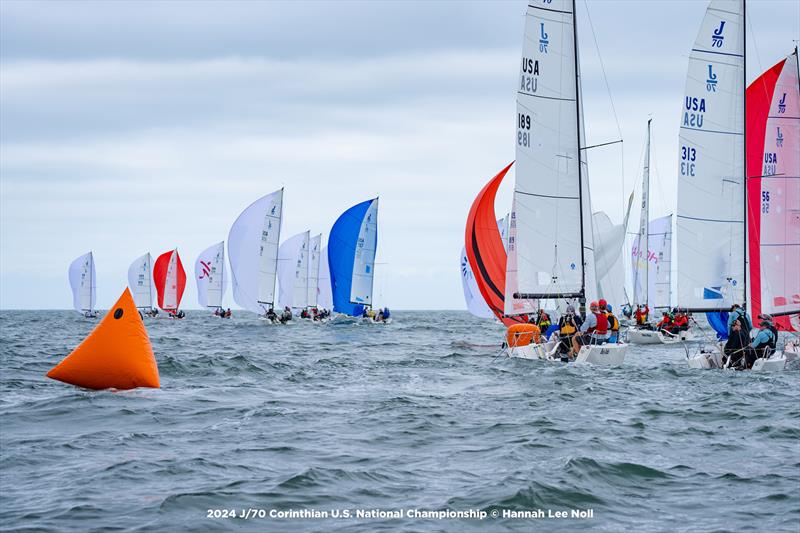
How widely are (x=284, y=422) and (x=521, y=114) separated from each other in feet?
43.8

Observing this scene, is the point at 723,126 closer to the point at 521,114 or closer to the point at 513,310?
the point at 521,114

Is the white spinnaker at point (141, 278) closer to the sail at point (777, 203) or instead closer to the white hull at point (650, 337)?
the white hull at point (650, 337)

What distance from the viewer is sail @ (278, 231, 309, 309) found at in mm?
66625

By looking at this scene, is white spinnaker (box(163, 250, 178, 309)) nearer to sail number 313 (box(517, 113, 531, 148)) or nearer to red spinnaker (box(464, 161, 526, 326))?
red spinnaker (box(464, 161, 526, 326))

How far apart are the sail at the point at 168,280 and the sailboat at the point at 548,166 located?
5097 centimetres

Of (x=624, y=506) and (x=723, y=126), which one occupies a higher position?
(x=723, y=126)

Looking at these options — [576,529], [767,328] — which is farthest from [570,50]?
[576,529]

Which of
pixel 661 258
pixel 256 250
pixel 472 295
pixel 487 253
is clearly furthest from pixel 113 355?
pixel 661 258

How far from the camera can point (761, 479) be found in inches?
343

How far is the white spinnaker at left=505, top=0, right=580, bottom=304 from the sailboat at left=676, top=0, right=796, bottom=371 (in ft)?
8.54

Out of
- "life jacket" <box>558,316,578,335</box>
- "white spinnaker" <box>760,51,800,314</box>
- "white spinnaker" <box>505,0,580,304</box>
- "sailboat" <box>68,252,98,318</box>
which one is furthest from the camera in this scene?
"sailboat" <box>68,252,98,318</box>

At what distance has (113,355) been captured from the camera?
45.2ft

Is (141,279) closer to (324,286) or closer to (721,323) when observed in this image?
(324,286)

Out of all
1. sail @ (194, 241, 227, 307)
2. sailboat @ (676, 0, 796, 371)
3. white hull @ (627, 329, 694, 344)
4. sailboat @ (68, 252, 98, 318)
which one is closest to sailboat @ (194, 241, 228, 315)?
sail @ (194, 241, 227, 307)
